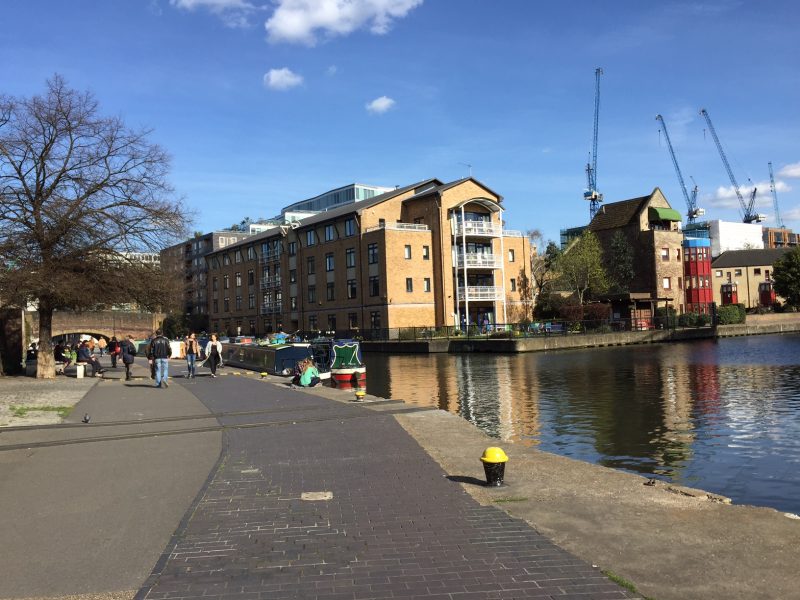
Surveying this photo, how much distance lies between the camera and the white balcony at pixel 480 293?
61500 mm

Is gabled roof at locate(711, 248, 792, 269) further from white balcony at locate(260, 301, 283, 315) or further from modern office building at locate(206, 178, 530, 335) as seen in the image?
white balcony at locate(260, 301, 283, 315)

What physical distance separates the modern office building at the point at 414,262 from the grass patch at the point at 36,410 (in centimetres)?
4357

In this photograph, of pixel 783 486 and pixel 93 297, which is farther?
pixel 93 297

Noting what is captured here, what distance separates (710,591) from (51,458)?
30.9 feet

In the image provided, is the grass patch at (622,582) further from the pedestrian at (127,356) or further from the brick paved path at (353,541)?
the pedestrian at (127,356)

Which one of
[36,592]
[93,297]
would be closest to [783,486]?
[36,592]

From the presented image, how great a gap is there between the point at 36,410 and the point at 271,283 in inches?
2534

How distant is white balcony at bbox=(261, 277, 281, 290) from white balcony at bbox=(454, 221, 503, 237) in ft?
86.3

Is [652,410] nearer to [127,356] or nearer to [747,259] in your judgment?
[127,356]

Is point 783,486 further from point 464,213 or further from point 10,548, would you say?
point 464,213

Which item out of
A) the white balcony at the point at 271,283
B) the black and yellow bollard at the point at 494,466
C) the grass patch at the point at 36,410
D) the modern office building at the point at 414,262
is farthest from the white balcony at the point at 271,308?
the black and yellow bollard at the point at 494,466

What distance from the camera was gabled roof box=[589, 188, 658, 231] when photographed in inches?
3206

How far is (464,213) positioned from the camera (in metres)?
62.2

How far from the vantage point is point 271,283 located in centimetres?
7944
